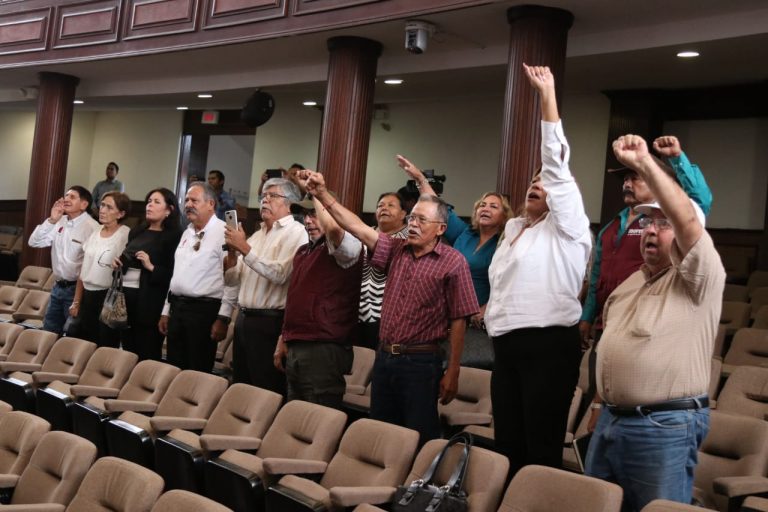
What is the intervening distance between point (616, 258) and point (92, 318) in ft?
10.4

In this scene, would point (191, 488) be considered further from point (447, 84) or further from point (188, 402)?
point (447, 84)

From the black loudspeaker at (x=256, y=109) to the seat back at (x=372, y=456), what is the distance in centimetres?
555

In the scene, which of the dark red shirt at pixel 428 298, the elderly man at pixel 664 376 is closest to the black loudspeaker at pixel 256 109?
the dark red shirt at pixel 428 298

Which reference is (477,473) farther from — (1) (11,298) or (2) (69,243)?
(1) (11,298)

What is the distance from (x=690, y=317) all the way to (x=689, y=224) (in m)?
0.28

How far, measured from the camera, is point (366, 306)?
4.23m

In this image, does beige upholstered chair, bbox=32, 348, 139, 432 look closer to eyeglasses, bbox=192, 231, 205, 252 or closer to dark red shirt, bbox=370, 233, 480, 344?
eyeglasses, bbox=192, 231, 205, 252

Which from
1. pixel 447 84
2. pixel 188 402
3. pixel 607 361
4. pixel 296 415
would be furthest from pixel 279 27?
pixel 607 361

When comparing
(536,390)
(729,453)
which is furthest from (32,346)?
(729,453)

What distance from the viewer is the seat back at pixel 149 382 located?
3740mm

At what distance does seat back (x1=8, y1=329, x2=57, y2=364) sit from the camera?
4.57m

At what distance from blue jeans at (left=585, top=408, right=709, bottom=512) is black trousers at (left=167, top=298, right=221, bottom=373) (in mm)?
2553

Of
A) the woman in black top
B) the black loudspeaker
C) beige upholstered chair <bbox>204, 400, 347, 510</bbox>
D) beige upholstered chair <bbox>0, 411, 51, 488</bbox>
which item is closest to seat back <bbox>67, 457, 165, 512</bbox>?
beige upholstered chair <bbox>204, 400, 347, 510</bbox>

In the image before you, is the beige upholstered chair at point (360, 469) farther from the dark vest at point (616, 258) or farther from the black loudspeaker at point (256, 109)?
the black loudspeaker at point (256, 109)
